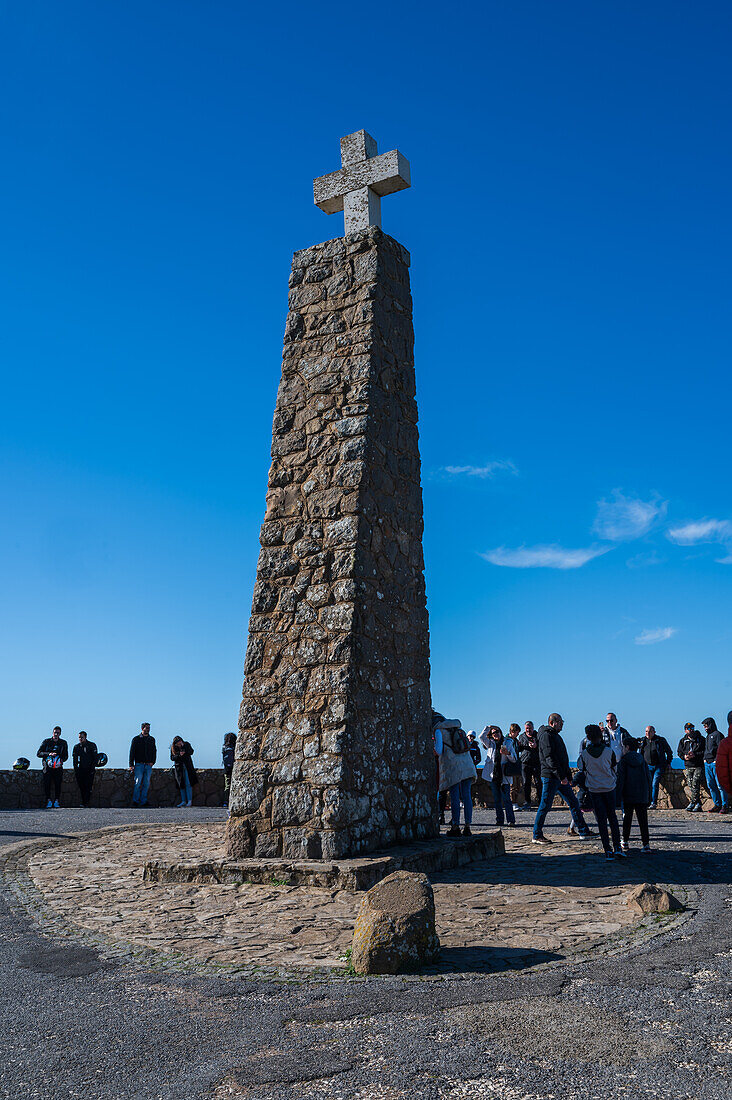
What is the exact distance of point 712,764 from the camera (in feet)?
49.3

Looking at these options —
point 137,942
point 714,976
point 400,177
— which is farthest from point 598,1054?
point 400,177

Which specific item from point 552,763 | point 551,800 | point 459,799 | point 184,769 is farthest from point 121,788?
point 552,763

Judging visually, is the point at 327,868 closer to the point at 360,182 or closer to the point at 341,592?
the point at 341,592

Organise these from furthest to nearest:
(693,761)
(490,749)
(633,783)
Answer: (693,761) < (490,749) < (633,783)

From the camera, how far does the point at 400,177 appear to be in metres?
9.21

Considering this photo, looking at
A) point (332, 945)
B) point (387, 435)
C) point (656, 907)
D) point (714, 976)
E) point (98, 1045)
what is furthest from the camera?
point (387, 435)

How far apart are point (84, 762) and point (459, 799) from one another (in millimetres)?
11258

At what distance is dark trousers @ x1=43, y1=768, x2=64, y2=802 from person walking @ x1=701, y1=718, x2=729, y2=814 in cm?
1363

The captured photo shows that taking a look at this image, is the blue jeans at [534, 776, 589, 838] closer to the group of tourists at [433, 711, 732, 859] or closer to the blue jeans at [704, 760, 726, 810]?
the group of tourists at [433, 711, 732, 859]

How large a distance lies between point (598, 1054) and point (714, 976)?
1406 millimetres

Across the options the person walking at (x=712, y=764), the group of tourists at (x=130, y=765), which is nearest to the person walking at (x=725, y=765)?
the person walking at (x=712, y=764)

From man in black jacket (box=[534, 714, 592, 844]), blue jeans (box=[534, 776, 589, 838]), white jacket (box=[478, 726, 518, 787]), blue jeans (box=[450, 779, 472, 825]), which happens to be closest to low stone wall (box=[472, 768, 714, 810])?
white jacket (box=[478, 726, 518, 787])

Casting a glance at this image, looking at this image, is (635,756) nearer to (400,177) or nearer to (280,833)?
(280,833)

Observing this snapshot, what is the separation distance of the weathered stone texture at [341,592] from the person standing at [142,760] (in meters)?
9.98
